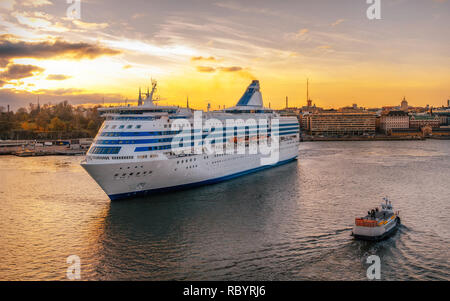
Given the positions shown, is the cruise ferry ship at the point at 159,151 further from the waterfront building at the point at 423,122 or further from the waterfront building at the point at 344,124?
the waterfront building at the point at 423,122

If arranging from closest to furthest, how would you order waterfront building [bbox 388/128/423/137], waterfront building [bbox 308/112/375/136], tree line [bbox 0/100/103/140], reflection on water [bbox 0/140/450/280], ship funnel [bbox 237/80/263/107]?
1. reflection on water [bbox 0/140/450/280]
2. ship funnel [bbox 237/80/263/107]
3. tree line [bbox 0/100/103/140]
4. waterfront building [bbox 388/128/423/137]
5. waterfront building [bbox 308/112/375/136]

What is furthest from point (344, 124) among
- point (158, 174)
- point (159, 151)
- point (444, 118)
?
point (158, 174)

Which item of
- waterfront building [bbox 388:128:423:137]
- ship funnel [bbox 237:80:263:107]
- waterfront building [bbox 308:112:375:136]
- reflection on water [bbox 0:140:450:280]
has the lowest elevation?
reflection on water [bbox 0:140:450:280]

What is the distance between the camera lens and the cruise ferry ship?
19.4 metres

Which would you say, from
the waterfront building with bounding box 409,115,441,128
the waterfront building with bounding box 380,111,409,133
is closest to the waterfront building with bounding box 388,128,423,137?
the waterfront building with bounding box 380,111,409,133

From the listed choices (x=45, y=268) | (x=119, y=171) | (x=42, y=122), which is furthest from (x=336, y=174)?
(x=42, y=122)

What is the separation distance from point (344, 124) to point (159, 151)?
8281 cm

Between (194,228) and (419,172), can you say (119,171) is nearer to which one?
(194,228)

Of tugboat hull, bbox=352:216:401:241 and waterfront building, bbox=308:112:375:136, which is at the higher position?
waterfront building, bbox=308:112:375:136

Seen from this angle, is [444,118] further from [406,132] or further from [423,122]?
[406,132]

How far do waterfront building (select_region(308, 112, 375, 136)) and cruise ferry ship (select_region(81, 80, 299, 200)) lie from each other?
71131 millimetres

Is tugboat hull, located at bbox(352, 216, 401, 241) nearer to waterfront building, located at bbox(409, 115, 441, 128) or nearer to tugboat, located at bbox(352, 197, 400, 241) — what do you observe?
tugboat, located at bbox(352, 197, 400, 241)

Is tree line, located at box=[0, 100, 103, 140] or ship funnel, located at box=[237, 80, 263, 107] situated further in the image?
tree line, located at box=[0, 100, 103, 140]
